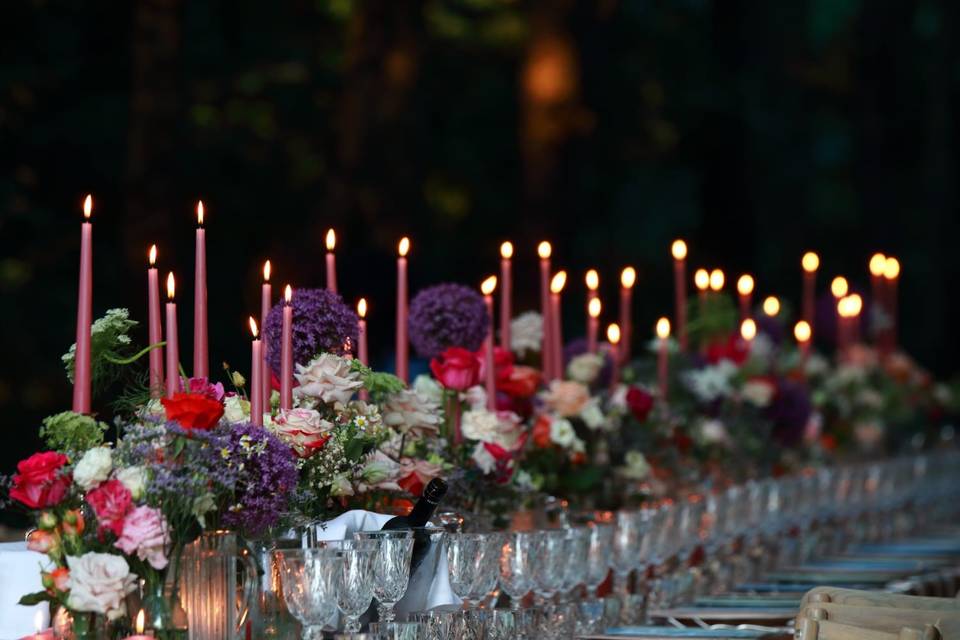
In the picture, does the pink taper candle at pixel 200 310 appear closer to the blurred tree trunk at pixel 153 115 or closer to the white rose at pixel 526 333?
the white rose at pixel 526 333

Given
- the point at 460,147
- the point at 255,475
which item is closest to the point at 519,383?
the point at 255,475

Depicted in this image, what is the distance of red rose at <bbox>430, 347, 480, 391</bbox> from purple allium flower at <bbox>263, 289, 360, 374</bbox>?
61cm

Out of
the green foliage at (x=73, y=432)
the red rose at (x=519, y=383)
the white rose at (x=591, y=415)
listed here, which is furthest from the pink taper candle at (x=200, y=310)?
the white rose at (x=591, y=415)

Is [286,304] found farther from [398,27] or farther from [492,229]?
[492,229]

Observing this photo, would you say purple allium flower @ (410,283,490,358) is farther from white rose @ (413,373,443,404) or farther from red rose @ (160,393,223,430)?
red rose @ (160,393,223,430)

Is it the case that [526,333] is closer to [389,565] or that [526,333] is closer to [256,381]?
[256,381]

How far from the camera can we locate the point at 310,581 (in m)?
2.37

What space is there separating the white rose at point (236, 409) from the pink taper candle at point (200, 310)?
0.06m

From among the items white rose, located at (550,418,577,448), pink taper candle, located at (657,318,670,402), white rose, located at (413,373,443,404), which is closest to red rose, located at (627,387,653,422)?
pink taper candle, located at (657,318,670,402)

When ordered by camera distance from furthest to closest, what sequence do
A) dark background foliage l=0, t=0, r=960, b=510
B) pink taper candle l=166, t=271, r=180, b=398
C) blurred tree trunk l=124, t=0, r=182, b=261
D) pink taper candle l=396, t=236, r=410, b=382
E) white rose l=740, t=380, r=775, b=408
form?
dark background foliage l=0, t=0, r=960, b=510
blurred tree trunk l=124, t=0, r=182, b=261
white rose l=740, t=380, r=775, b=408
pink taper candle l=396, t=236, r=410, b=382
pink taper candle l=166, t=271, r=180, b=398

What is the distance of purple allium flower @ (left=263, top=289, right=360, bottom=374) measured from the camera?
287 cm

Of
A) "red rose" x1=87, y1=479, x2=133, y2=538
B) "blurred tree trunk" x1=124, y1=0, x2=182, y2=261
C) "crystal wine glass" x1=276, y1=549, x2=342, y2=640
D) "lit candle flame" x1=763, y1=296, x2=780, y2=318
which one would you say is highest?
"blurred tree trunk" x1=124, y1=0, x2=182, y2=261

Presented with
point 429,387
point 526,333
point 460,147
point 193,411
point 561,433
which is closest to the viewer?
point 193,411

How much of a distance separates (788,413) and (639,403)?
1.29 m
